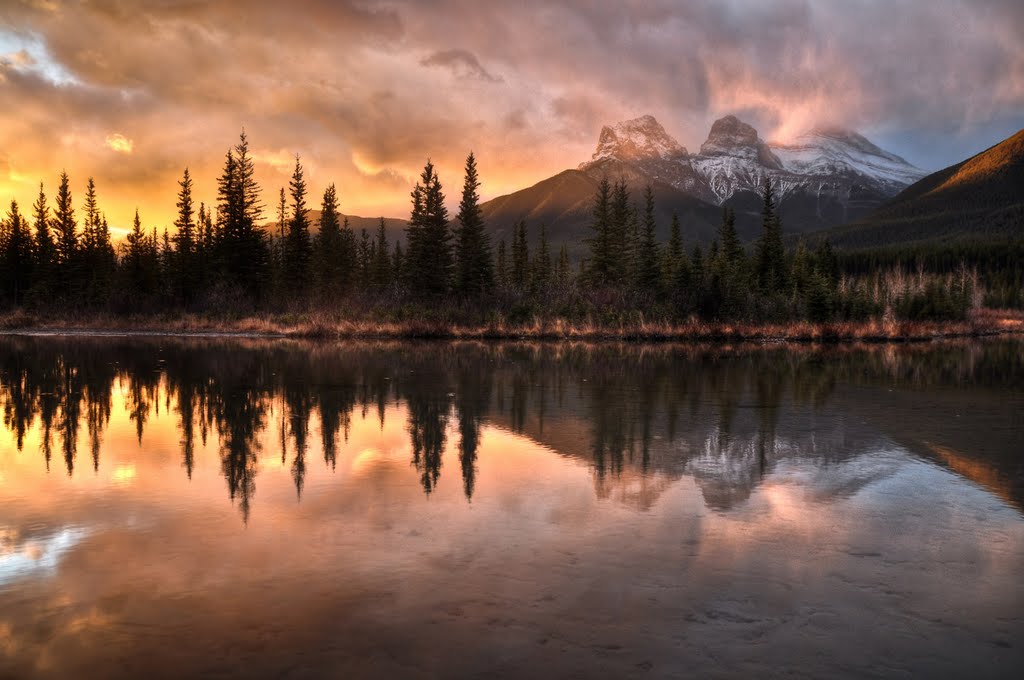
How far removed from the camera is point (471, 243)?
70000 millimetres

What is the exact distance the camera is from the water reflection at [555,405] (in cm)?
1093

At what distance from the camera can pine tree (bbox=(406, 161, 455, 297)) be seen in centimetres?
6506

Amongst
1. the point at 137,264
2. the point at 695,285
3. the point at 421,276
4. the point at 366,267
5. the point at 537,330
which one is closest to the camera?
the point at 537,330

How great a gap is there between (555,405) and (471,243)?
54.5 meters

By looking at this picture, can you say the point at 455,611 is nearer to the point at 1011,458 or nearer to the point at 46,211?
the point at 1011,458

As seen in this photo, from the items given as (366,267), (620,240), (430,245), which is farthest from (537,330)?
(366,267)

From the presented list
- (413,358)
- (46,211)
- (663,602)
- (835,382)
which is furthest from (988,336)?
(46,211)

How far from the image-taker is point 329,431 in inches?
519

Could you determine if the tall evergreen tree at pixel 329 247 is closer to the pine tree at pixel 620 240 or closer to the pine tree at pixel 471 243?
the pine tree at pixel 471 243

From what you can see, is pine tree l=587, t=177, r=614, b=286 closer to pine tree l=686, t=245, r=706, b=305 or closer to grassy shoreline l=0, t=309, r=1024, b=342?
pine tree l=686, t=245, r=706, b=305

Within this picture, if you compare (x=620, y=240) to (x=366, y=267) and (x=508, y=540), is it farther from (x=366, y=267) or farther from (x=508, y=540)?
→ (x=508, y=540)

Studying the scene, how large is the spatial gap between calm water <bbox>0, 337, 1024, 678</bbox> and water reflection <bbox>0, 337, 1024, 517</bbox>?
0.41 ft

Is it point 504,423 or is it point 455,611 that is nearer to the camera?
point 455,611

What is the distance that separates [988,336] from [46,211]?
9555cm
